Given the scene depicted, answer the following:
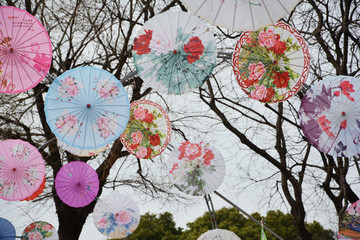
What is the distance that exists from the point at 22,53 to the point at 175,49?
4.83 ft

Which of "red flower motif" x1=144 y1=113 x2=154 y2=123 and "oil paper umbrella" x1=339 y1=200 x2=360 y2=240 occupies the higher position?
"red flower motif" x1=144 y1=113 x2=154 y2=123

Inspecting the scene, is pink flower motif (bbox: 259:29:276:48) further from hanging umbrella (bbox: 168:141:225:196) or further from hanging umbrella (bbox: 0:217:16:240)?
hanging umbrella (bbox: 0:217:16:240)

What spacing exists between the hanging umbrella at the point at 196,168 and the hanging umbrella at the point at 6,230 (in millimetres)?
2611

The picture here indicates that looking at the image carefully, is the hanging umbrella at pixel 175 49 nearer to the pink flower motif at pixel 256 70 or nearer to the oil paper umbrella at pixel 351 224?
the pink flower motif at pixel 256 70

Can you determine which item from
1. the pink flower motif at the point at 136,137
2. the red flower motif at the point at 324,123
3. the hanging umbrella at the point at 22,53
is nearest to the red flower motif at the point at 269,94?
the red flower motif at the point at 324,123

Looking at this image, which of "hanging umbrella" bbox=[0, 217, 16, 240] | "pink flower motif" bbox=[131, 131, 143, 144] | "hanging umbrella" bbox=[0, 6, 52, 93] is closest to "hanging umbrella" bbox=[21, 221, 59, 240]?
"hanging umbrella" bbox=[0, 217, 16, 240]

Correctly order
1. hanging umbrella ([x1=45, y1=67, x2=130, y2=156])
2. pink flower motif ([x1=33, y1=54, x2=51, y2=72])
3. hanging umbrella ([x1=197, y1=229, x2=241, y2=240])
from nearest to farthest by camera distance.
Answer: pink flower motif ([x1=33, y1=54, x2=51, y2=72]) < hanging umbrella ([x1=45, y1=67, x2=130, y2=156]) < hanging umbrella ([x1=197, y1=229, x2=241, y2=240])

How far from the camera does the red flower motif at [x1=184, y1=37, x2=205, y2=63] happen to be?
3806mm

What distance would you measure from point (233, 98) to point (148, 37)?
128 inches

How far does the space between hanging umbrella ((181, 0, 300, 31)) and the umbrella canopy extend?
132cm

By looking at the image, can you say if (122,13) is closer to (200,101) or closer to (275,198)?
(200,101)

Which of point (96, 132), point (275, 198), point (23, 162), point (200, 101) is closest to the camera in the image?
point (96, 132)

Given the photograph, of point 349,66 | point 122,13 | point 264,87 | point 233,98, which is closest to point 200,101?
point 233,98

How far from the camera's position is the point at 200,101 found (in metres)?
6.93
